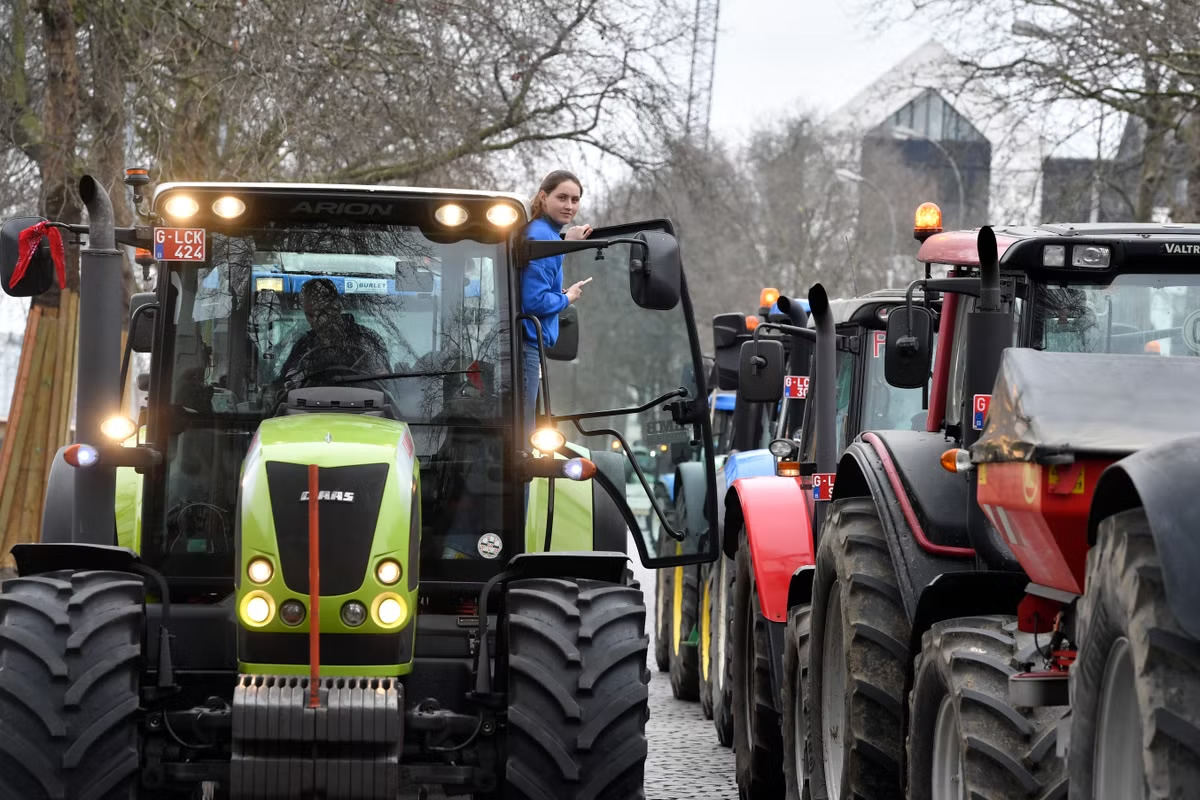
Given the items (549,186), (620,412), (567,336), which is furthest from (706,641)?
(620,412)

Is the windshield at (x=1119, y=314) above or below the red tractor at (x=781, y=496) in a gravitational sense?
above

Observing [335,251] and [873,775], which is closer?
[873,775]

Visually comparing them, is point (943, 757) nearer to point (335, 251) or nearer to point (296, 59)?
point (335, 251)

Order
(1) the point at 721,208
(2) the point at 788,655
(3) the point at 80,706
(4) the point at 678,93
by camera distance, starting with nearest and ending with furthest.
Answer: (3) the point at 80,706, (2) the point at 788,655, (4) the point at 678,93, (1) the point at 721,208

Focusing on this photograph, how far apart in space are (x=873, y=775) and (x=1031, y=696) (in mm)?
1790

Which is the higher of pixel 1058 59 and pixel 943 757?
pixel 1058 59

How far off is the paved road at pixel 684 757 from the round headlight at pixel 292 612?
10.8ft

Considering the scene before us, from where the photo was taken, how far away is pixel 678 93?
23.4 metres

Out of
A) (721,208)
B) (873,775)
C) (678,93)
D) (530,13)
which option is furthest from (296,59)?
(873,775)

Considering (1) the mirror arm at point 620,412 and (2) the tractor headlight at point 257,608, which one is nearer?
(2) the tractor headlight at point 257,608

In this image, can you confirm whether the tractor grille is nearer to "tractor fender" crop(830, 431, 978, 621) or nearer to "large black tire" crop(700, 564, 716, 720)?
"tractor fender" crop(830, 431, 978, 621)

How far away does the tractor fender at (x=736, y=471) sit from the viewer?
10.7 metres

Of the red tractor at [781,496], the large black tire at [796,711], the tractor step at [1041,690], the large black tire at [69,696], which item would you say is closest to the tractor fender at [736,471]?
the red tractor at [781,496]

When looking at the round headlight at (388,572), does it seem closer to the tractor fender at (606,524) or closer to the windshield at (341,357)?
the windshield at (341,357)
